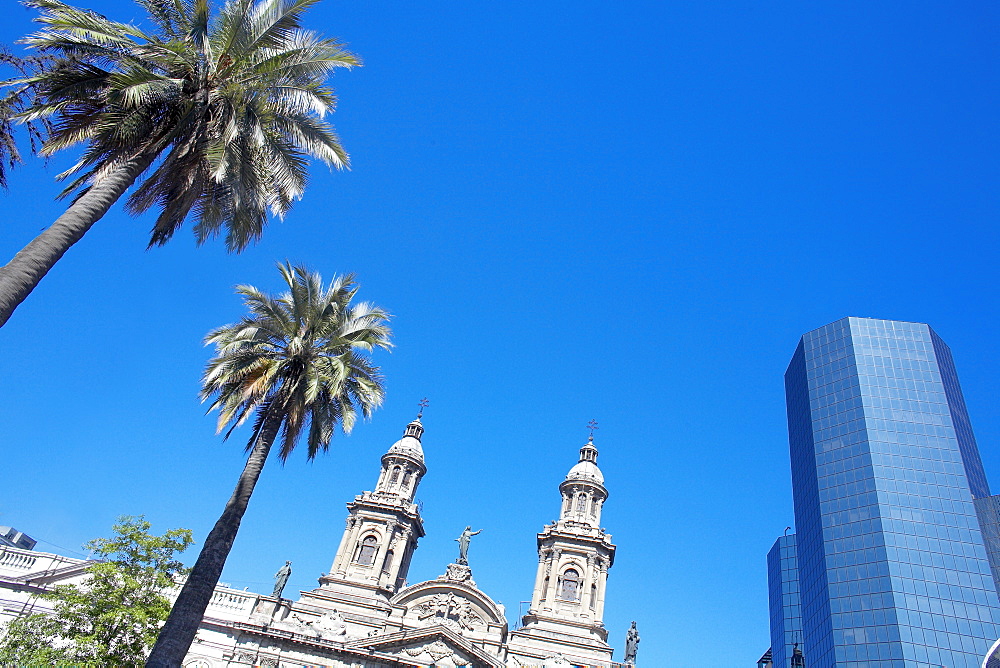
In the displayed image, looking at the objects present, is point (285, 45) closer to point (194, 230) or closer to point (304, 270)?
point (194, 230)

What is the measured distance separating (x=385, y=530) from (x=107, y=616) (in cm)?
3032

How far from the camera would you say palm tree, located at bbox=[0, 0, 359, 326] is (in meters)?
13.4

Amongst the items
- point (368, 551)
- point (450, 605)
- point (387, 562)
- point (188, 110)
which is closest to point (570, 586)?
point (450, 605)

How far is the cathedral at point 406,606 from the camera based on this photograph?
40375 mm

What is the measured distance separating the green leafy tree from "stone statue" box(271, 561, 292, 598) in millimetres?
17173

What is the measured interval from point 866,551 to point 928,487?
11510 millimetres

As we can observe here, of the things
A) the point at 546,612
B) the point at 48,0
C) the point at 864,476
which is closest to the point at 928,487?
the point at 864,476

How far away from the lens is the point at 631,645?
44688 mm

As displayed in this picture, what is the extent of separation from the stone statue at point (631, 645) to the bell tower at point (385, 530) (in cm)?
1840

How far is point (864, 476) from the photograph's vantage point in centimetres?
8000

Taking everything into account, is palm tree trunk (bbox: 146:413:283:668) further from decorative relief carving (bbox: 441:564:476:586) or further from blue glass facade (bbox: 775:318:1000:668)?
blue glass facade (bbox: 775:318:1000:668)

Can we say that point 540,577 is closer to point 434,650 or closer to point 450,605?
point 450,605

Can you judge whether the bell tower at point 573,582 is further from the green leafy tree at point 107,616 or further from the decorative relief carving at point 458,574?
the green leafy tree at point 107,616

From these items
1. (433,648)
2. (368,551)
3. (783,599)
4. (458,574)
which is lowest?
(433,648)
